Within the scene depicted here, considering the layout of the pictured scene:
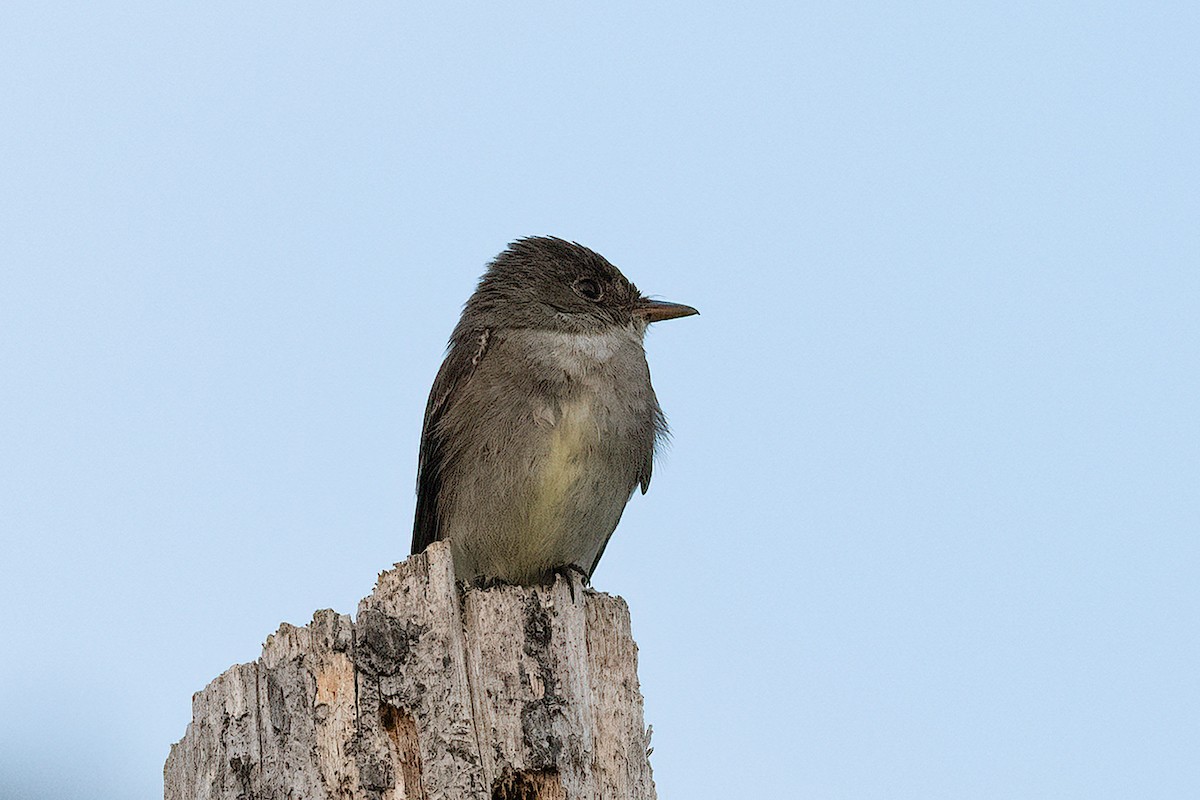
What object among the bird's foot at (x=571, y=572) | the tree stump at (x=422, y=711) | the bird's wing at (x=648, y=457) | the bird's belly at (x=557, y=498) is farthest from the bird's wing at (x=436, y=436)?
the tree stump at (x=422, y=711)

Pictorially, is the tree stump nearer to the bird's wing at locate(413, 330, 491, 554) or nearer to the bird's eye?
the bird's wing at locate(413, 330, 491, 554)

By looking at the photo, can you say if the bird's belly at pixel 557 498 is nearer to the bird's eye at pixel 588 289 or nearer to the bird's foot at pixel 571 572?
the bird's foot at pixel 571 572

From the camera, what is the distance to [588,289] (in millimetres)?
8133

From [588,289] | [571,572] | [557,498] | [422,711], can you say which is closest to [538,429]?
[557,498]

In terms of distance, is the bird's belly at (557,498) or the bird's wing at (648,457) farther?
the bird's wing at (648,457)

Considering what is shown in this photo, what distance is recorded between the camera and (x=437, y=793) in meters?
4.66

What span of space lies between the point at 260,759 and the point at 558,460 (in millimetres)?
2733

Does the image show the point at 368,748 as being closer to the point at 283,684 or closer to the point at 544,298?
the point at 283,684

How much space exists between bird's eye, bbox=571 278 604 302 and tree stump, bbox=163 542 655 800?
3.10 meters

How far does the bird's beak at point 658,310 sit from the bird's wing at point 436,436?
97 cm

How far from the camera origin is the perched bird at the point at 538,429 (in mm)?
7219

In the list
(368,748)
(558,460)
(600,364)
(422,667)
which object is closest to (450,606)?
(422,667)

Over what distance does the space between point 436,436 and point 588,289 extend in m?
1.26

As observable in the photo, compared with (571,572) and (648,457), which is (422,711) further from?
(648,457)
